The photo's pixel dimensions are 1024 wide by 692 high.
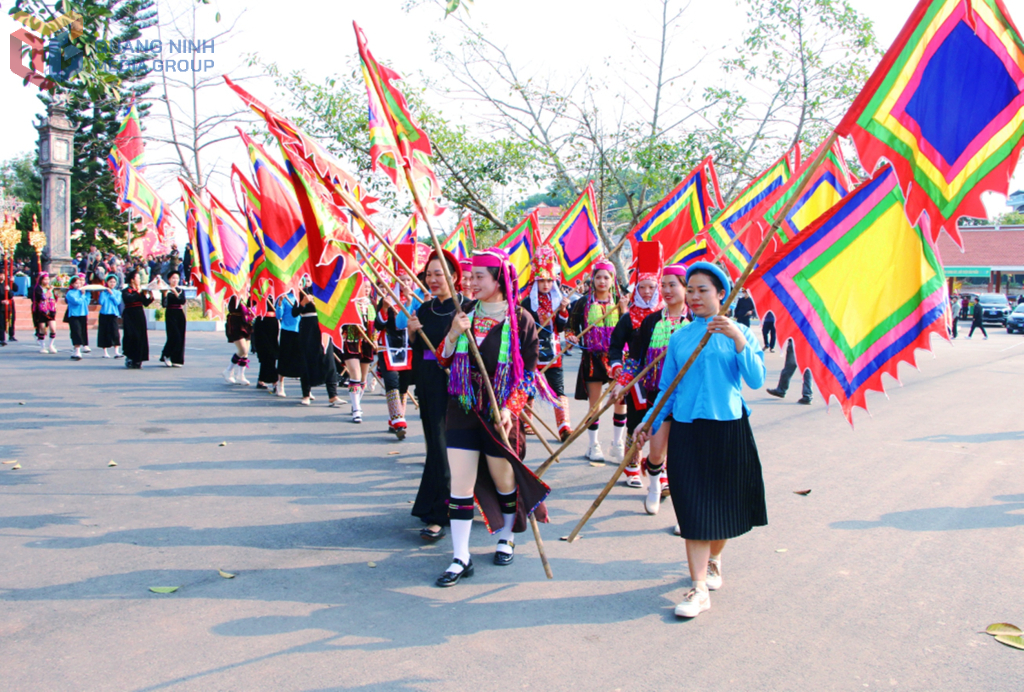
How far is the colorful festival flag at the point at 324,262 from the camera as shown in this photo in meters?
5.52

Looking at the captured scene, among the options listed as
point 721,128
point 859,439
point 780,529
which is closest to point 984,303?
point 721,128

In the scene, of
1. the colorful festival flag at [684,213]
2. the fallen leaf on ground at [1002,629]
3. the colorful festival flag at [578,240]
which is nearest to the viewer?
the fallen leaf on ground at [1002,629]

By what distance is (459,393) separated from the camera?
4.44 m

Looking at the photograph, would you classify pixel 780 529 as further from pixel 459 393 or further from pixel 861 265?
pixel 459 393

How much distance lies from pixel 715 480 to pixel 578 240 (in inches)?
294

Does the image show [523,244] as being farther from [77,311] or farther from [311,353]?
[77,311]

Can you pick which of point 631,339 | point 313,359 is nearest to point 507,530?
point 631,339

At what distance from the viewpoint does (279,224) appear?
6.36m

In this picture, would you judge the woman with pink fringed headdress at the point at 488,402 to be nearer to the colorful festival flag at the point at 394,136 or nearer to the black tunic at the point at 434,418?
the black tunic at the point at 434,418

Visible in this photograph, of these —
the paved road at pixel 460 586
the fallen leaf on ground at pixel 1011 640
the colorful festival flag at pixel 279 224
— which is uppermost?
the colorful festival flag at pixel 279 224

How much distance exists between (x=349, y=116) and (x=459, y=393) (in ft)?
53.1

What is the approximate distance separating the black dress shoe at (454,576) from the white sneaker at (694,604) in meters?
1.14

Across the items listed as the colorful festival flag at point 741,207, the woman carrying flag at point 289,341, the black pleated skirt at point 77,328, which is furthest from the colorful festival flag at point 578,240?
the black pleated skirt at point 77,328

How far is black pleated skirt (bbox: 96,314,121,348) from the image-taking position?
53.7 ft
